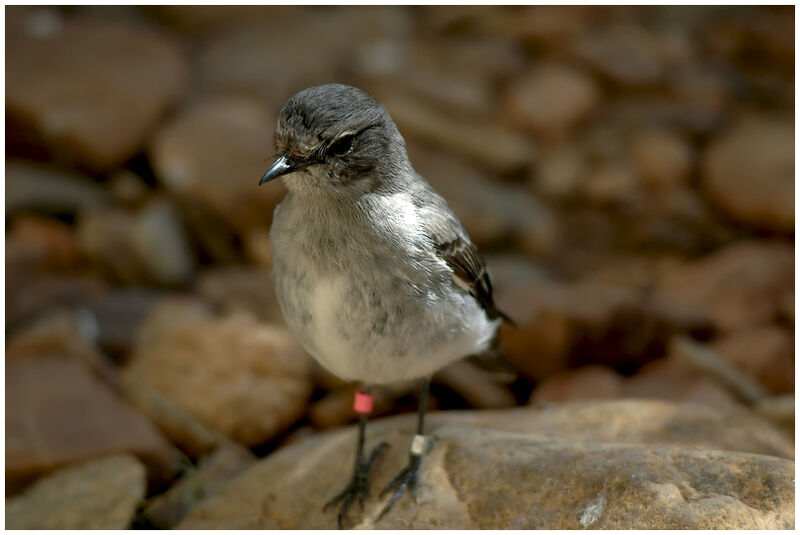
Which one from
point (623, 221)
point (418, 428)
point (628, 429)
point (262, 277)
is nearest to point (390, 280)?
point (418, 428)

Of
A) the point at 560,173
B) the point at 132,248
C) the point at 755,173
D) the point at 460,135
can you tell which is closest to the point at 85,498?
the point at 132,248

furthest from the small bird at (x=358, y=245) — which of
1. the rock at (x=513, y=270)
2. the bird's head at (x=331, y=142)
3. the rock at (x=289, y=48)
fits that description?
the rock at (x=289, y=48)

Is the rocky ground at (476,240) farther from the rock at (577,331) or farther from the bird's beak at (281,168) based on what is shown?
the bird's beak at (281,168)

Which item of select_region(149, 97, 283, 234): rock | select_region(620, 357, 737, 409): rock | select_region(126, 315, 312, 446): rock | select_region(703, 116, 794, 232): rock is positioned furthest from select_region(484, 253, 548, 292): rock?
select_region(126, 315, 312, 446): rock

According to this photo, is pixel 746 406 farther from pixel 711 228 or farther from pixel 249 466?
pixel 249 466

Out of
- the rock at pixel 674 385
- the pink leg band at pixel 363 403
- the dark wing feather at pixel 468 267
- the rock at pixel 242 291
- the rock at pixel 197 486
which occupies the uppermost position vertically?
the dark wing feather at pixel 468 267

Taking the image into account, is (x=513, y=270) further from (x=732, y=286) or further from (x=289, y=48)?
(x=289, y=48)
